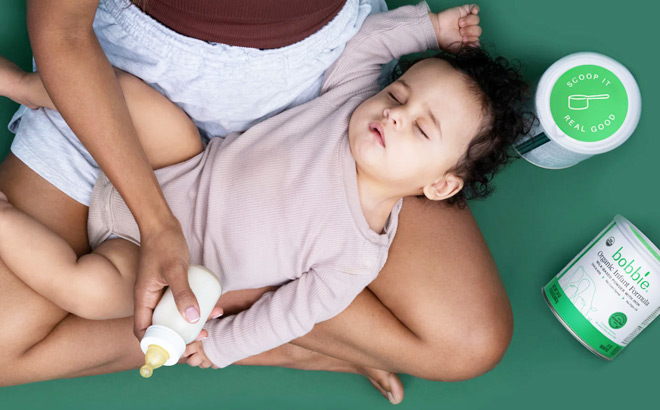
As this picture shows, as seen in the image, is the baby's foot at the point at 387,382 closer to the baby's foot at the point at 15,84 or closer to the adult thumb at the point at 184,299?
the adult thumb at the point at 184,299

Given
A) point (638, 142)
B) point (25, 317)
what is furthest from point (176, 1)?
point (638, 142)

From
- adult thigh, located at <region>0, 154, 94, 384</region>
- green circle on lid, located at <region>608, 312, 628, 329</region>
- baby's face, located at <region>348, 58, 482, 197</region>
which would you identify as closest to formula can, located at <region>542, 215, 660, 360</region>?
green circle on lid, located at <region>608, 312, 628, 329</region>

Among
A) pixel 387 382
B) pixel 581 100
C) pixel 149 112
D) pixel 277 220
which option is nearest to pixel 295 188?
pixel 277 220

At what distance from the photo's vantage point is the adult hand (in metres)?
0.91

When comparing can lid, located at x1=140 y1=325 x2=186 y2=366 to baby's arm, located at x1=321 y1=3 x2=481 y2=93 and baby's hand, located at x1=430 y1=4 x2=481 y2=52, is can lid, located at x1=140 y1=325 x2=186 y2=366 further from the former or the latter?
baby's hand, located at x1=430 y1=4 x2=481 y2=52

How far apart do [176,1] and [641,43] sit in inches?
41.1

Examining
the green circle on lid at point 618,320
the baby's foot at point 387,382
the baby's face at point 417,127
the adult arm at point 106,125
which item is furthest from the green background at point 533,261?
the adult arm at point 106,125

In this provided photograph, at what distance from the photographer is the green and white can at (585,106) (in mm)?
1277

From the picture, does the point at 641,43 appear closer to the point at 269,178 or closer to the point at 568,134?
the point at 568,134

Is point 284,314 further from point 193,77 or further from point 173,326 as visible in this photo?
point 193,77

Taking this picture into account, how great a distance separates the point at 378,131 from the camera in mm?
1097

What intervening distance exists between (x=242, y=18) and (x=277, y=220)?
1.11ft

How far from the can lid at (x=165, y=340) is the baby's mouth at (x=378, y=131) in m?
0.45

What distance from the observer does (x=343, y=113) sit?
116 cm
